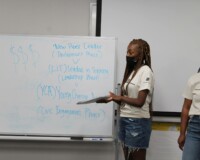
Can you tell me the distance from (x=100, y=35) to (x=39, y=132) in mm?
961

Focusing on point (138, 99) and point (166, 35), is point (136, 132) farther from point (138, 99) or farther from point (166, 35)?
point (166, 35)

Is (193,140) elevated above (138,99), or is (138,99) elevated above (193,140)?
(138,99)

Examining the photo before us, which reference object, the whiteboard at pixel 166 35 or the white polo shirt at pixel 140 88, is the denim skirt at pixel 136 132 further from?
the whiteboard at pixel 166 35

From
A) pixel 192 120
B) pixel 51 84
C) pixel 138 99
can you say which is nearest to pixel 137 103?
pixel 138 99

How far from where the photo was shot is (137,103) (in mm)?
1929

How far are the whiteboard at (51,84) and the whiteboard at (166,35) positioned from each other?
0.31 m

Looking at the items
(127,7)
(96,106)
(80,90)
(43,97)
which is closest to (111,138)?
(96,106)

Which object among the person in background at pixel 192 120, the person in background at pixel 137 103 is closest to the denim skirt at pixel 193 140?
the person in background at pixel 192 120

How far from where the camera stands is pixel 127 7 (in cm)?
246

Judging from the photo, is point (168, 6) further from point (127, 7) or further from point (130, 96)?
point (130, 96)

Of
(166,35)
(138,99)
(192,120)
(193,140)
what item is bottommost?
(193,140)

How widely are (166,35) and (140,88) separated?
0.72m

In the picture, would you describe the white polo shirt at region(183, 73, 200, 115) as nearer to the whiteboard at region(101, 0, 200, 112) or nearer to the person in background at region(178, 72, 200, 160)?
the person in background at region(178, 72, 200, 160)

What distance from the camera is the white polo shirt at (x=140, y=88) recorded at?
195 centimetres
